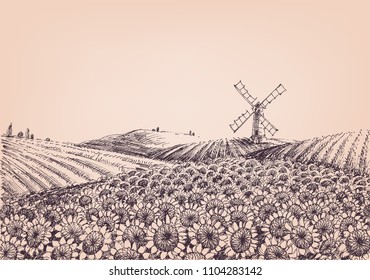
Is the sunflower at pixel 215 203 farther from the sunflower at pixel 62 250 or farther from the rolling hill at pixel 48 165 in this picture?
the sunflower at pixel 62 250

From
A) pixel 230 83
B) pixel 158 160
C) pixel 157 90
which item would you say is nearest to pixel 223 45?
pixel 230 83

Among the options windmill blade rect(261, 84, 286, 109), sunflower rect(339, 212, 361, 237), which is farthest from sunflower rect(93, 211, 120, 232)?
sunflower rect(339, 212, 361, 237)

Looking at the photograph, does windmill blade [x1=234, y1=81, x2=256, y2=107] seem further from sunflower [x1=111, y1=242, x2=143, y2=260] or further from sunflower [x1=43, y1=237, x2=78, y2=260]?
sunflower [x1=43, y1=237, x2=78, y2=260]

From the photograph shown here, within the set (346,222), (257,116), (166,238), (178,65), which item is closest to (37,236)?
(166,238)

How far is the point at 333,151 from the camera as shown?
4.62 meters

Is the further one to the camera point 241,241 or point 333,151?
point 333,151

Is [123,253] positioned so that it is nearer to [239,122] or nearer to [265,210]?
[265,210]

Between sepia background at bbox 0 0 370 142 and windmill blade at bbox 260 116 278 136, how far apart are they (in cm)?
4

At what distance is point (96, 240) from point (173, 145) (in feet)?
3.34

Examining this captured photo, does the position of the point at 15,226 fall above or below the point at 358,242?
above

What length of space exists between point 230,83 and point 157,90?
621mm

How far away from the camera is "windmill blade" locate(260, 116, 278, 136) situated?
4565mm

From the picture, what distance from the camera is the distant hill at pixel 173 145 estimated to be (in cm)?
457
